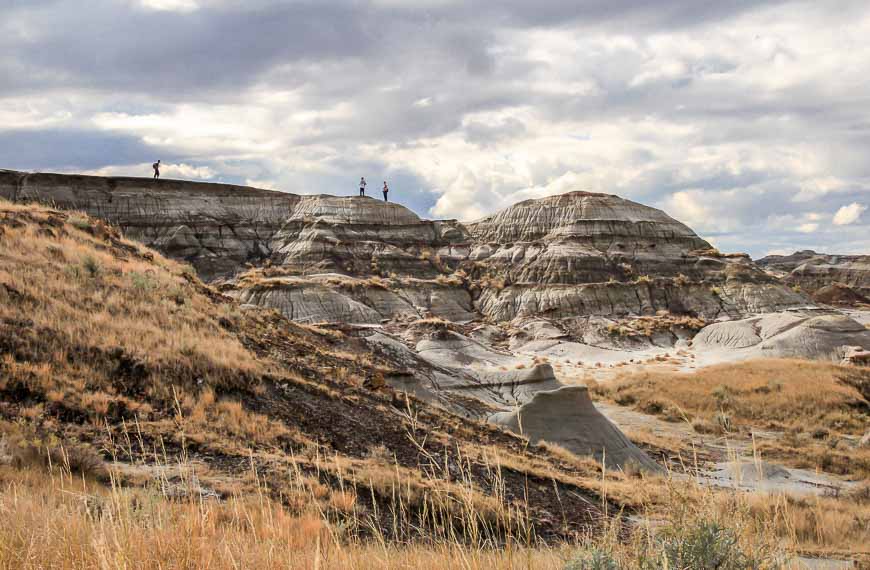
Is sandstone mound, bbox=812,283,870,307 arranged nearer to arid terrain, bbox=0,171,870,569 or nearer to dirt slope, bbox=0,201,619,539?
arid terrain, bbox=0,171,870,569

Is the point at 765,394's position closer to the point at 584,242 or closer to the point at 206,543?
the point at 206,543

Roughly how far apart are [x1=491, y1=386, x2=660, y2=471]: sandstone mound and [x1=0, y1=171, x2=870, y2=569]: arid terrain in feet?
0.20

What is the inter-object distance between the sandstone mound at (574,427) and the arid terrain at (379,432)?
0.20 feet

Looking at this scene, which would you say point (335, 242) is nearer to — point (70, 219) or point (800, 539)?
point (70, 219)

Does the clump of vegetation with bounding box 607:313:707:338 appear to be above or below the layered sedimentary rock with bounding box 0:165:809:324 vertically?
below

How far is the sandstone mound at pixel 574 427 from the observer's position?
15.9 metres

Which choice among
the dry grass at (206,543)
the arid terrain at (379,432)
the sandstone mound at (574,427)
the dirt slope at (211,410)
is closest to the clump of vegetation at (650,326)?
the arid terrain at (379,432)

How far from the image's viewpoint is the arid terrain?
3.65 metres

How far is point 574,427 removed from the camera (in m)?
16.6

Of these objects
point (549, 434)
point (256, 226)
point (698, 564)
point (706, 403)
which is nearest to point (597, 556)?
point (698, 564)

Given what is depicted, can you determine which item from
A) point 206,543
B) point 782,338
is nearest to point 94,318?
point 206,543

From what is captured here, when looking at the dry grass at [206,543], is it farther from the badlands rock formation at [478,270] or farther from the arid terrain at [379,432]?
the badlands rock formation at [478,270]

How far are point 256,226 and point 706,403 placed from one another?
50.0m

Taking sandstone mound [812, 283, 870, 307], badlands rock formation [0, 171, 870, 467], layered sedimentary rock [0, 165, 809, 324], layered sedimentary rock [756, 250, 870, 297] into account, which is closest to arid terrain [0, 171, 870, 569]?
badlands rock formation [0, 171, 870, 467]
